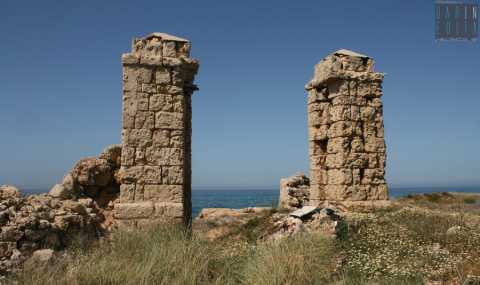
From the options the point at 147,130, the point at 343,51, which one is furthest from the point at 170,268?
the point at 343,51

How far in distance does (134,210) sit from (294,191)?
26.4 feet

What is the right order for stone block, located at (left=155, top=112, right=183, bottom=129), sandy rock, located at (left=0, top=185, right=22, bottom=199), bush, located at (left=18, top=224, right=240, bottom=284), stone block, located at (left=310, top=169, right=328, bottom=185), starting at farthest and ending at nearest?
stone block, located at (left=310, top=169, right=328, bottom=185) → stone block, located at (left=155, top=112, right=183, bottom=129) → sandy rock, located at (left=0, top=185, right=22, bottom=199) → bush, located at (left=18, top=224, right=240, bottom=284)

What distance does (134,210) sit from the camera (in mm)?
7730

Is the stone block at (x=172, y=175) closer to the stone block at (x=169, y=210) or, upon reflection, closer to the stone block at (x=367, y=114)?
the stone block at (x=169, y=210)

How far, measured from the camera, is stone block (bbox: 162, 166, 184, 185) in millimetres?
7961

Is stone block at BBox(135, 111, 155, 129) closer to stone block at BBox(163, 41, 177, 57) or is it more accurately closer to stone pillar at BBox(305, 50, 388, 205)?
stone block at BBox(163, 41, 177, 57)

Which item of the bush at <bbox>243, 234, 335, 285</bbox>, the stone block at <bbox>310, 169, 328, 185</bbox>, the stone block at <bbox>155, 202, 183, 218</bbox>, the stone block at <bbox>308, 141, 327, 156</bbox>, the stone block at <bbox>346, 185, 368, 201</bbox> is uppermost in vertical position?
the stone block at <bbox>308, 141, 327, 156</bbox>

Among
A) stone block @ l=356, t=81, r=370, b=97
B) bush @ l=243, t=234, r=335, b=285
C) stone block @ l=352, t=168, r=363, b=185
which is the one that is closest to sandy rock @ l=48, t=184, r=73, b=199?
bush @ l=243, t=234, r=335, b=285

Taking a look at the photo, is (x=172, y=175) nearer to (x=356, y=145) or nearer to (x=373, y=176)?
(x=356, y=145)

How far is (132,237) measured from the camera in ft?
20.2

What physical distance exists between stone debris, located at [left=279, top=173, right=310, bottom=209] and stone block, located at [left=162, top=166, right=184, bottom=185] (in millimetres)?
6361

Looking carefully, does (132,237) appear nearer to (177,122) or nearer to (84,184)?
(177,122)

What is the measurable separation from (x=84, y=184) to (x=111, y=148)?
1.04m

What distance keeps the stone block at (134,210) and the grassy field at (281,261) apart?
0.92 m
